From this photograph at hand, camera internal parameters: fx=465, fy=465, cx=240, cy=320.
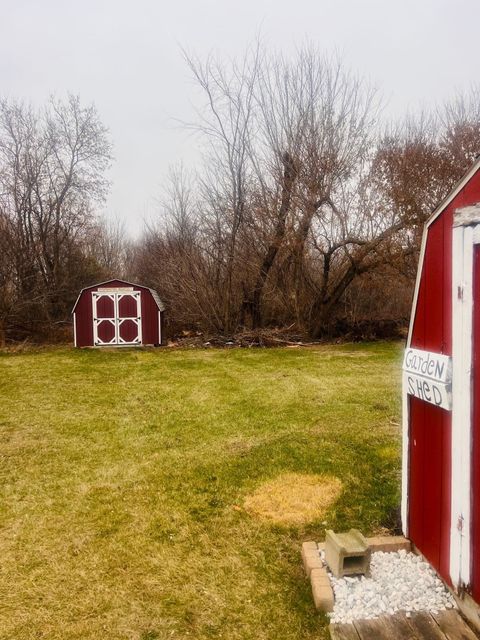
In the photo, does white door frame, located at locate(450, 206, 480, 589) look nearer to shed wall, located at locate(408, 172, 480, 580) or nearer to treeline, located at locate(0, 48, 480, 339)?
shed wall, located at locate(408, 172, 480, 580)

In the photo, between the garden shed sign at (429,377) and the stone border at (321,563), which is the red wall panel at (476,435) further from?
the stone border at (321,563)

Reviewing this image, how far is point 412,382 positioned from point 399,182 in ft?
42.7

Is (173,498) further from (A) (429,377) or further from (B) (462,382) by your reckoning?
(B) (462,382)

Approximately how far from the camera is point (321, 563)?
282 centimetres

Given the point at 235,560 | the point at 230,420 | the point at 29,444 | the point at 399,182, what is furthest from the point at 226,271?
the point at 235,560

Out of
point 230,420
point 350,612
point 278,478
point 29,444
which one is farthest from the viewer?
point 230,420

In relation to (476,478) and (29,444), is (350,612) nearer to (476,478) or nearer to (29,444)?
(476,478)

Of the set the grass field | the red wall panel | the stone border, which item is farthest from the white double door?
the red wall panel

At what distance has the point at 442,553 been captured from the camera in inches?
99.3

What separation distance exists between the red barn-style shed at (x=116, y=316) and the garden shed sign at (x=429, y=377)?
1226 cm

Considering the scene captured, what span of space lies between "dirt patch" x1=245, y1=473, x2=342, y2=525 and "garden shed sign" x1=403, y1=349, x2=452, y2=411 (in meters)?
1.45

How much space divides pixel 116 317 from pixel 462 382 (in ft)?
42.7

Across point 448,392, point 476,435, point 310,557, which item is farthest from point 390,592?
point 448,392

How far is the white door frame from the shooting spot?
85.4 inches
